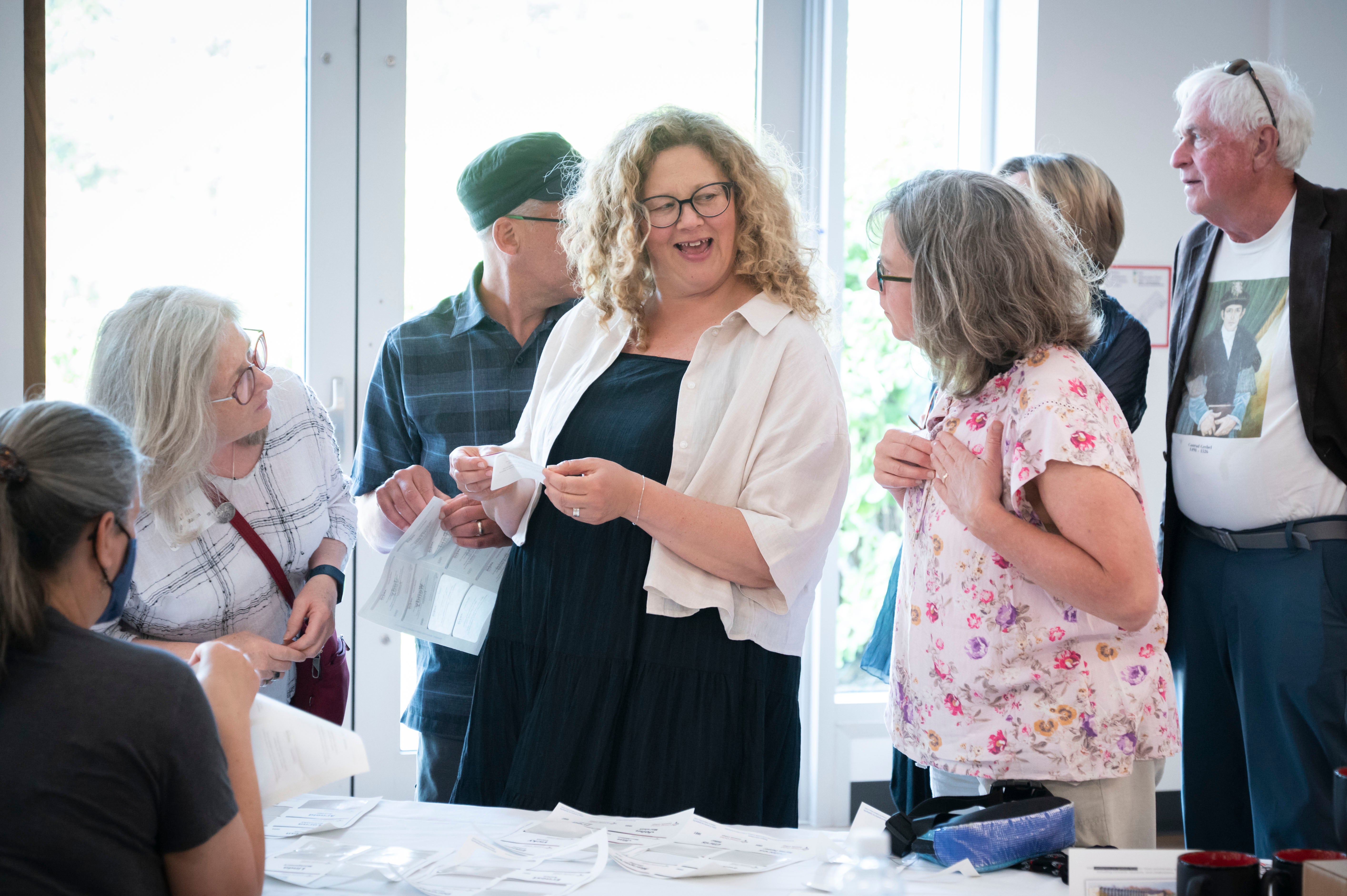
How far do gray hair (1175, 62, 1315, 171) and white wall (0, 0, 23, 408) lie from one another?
10.7 ft

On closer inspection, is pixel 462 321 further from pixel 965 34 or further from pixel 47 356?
pixel 965 34

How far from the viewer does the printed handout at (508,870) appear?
4.11 ft

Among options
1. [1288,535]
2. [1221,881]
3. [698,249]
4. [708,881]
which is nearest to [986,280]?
[698,249]

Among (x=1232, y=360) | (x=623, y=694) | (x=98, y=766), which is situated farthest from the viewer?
(x=1232, y=360)

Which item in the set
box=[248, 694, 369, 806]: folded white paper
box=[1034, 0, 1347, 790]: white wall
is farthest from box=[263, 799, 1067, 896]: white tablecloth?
box=[1034, 0, 1347, 790]: white wall

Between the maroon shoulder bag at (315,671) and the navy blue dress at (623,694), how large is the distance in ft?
1.25

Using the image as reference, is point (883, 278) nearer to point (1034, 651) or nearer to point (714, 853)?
point (1034, 651)

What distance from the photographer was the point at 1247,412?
7.54 feet

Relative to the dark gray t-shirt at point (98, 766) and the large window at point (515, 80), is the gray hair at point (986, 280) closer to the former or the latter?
the dark gray t-shirt at point (98, 766)

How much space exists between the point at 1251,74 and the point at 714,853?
219cm

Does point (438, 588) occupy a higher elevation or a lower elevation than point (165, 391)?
lower

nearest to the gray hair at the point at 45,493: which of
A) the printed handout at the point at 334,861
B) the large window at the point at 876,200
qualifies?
the printed handout at the point at 334,861

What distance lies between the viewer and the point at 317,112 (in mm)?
3088

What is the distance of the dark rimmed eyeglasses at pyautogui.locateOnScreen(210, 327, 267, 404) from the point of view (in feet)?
5.98
